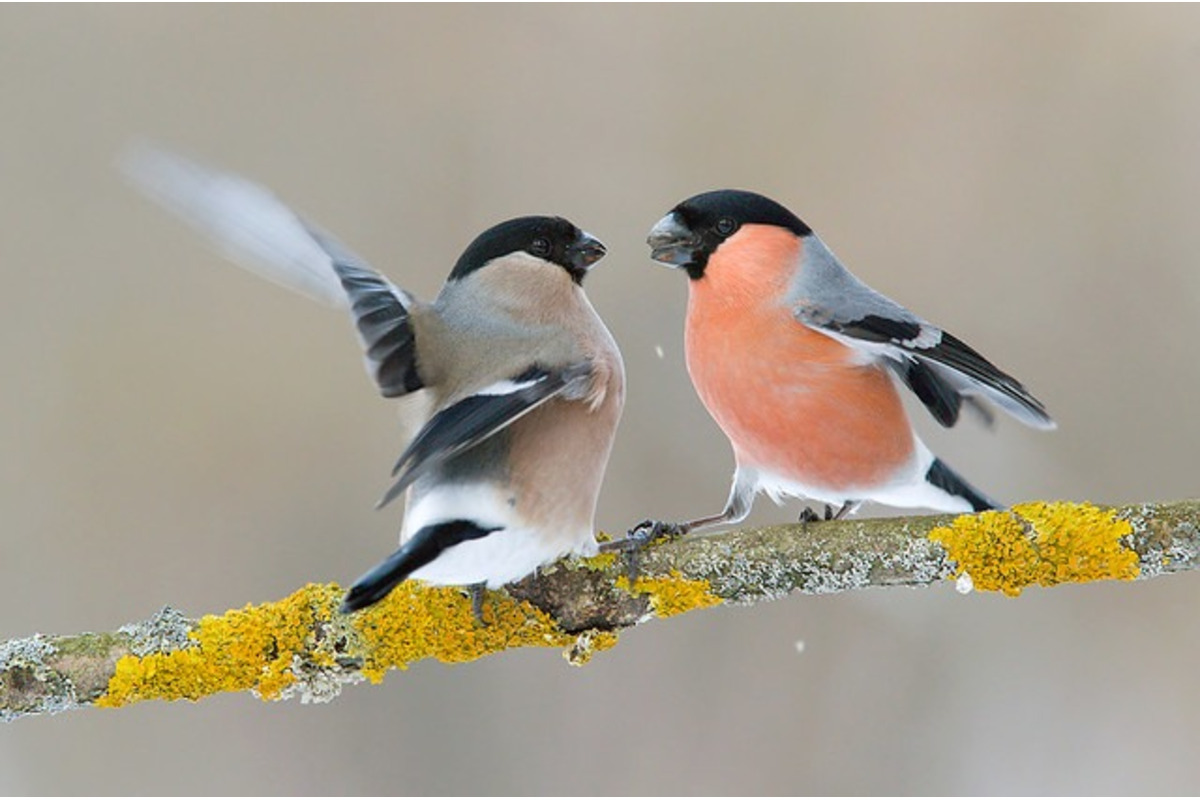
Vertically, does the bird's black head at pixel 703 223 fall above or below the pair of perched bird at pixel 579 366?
above

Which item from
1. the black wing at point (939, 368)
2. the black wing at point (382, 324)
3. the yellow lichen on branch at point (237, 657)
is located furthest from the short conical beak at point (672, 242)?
the yellow lichen on branch at point (237, 657)

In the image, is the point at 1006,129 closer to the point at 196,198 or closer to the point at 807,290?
the point at 807,290

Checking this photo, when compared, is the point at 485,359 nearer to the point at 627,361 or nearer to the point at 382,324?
the point at 382,324

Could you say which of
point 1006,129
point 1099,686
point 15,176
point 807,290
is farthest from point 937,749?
point 15,176

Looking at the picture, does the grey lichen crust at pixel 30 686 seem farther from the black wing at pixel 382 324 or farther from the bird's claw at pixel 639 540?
the bird's claw at pixel 639 540

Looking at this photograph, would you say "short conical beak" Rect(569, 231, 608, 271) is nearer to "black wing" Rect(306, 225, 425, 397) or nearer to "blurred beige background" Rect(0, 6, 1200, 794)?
"black wing" Rect(306, 225, 425, 397)

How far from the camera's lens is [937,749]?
3486 millimetres

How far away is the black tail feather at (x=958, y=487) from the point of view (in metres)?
2.19

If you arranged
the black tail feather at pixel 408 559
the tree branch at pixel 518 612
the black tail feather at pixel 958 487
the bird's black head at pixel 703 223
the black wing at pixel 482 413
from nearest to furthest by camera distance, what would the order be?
the black tail feather at pixel 408 559 < the black wing at pixel 482 413 < the tree branch at pixel 518 612 < the bird's black head at pixel 703 223 < the black tail feather at pixel 958 487

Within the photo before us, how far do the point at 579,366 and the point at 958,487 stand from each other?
659 millimetres

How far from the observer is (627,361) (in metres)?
3.36

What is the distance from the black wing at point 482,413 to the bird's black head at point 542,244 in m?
0.20

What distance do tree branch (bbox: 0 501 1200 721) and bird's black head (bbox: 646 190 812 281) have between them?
40cm

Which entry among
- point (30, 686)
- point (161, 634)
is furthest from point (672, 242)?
point (30, 686)
